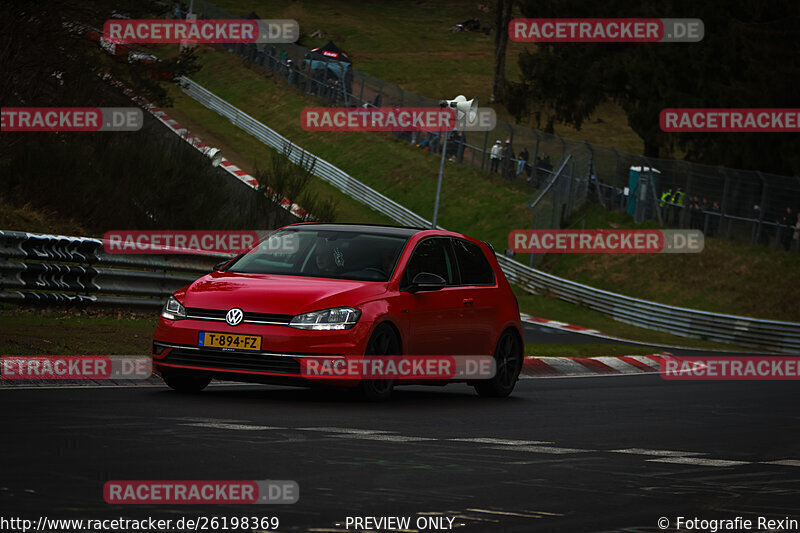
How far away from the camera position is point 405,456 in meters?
8.52

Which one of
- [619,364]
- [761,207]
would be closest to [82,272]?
[619,364]

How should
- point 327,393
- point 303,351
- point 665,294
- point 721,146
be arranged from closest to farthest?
point 303,351
point 327,393
point 665,294
point 721,146

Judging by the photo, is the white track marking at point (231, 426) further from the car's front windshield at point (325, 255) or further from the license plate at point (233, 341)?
the car's front windshield at point (325, 255)

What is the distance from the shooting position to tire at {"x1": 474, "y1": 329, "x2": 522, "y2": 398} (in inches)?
557

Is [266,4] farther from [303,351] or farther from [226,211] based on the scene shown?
[303,351]

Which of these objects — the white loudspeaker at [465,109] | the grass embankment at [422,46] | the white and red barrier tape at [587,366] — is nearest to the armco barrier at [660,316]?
the white loudspeaker at [465,109]

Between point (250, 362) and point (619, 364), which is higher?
point (250, 362)

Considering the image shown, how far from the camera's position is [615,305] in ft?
136

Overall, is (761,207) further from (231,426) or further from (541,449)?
(231,426)

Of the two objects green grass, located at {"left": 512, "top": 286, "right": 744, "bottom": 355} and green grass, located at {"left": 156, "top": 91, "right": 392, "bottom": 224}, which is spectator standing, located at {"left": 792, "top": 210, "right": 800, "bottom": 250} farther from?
green grass, located at {"left": 156, "top": 91, "right": 392, "bottom": 224}

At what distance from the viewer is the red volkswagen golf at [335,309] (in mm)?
11633

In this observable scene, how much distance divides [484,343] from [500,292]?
0.79 metres

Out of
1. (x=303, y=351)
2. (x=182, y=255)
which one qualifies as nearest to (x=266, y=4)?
(x=182, y=255)

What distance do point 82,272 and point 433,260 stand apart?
6.23 m
